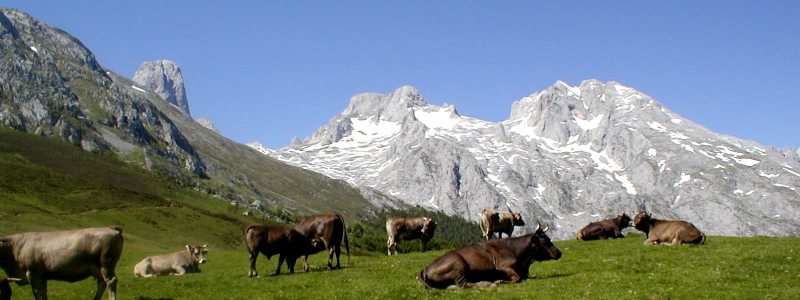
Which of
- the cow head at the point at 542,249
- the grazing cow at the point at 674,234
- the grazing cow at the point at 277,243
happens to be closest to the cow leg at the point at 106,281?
the grazing cow at the point at 277,243

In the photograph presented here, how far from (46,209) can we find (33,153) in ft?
265

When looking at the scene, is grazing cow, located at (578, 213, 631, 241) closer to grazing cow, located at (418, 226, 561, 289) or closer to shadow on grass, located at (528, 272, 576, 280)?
shadow on grass, located at (528, 272, 576, 280)

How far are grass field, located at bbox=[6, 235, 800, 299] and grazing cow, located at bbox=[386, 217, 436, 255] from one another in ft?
31.9

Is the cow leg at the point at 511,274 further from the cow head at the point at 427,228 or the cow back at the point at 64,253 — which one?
the cow head at the point at 427,228

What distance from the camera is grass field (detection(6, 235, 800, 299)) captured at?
19734 mm

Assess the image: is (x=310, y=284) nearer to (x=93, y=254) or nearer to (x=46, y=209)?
(x=93, y=254)

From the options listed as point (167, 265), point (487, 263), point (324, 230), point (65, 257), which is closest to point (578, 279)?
point (487, 263)

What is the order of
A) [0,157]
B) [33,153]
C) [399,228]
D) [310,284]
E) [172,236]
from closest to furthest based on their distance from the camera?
[310,284] → [399,228] → [172,236] → [0,157] → [33,153]

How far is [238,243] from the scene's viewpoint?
412 ft

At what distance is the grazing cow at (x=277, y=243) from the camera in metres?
30.1

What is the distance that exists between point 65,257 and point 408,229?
2658 cm

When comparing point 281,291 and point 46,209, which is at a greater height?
point 46,209

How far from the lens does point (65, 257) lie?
70.4ft

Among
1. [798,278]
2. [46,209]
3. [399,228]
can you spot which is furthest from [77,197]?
[798,278]
